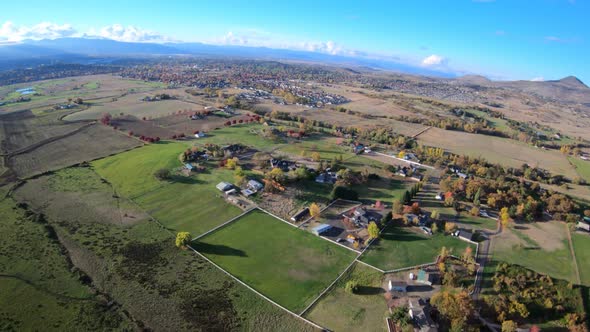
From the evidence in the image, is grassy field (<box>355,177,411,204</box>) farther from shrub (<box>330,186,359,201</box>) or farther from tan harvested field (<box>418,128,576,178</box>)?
tan harvested field (<box>418,128,576,178</box>)

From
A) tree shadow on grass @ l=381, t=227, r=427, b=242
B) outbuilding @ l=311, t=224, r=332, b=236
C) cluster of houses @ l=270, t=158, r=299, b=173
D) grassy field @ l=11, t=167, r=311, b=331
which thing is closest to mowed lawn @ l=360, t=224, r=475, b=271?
tree shadow on grass @ l=381, t=227, r=427, b=242

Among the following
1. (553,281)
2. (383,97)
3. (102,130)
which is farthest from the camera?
(383,97)

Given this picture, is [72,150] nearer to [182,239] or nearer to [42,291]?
[42,291]

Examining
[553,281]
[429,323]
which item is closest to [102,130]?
[429,323]

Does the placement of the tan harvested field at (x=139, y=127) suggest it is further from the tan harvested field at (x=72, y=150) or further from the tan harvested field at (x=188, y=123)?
the tan harvested field at (x=72, y=150)

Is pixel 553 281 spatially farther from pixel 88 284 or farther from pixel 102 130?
pixel 102 130

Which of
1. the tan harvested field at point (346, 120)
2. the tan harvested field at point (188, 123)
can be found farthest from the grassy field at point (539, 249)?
the tan harvested field at point (188, 123)
